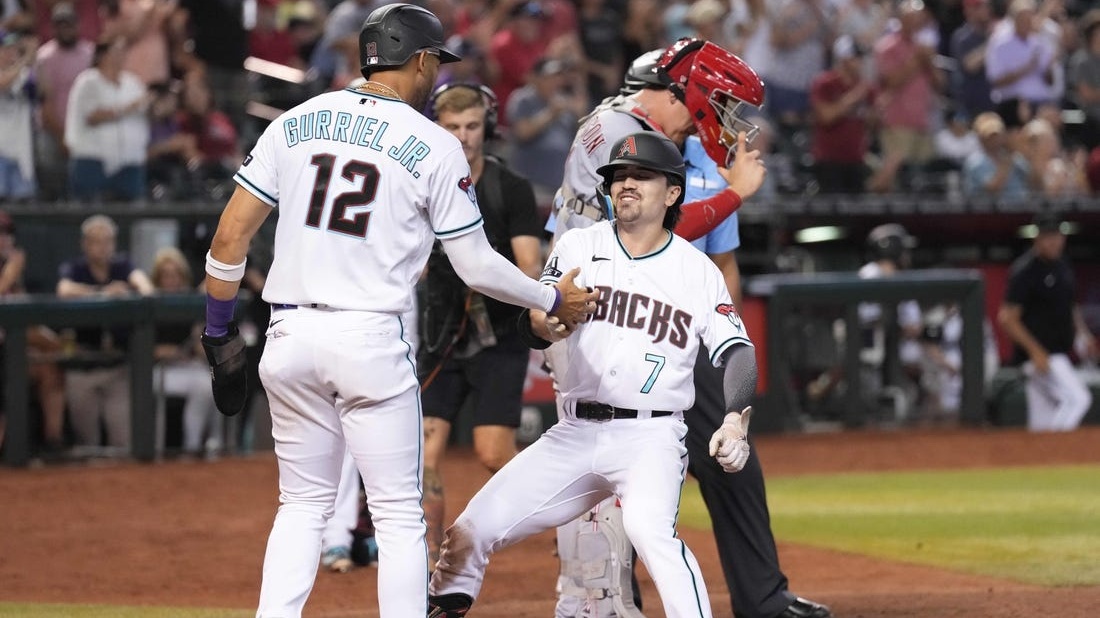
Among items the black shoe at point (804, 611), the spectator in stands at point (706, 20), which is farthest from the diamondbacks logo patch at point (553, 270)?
the spectator in stands at point (706, 20)

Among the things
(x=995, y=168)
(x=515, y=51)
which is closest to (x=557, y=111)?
(x=515, y=51)

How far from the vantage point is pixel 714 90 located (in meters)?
5.72

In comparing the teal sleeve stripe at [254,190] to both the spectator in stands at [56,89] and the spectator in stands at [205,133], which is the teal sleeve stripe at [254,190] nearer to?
the spectator in stands at [56,89]

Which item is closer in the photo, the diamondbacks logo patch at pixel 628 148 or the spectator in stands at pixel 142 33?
the diamondbacks logo patch at pixel 628 148

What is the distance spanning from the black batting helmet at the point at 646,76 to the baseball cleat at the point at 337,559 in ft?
9.16

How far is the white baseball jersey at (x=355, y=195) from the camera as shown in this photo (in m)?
4.65

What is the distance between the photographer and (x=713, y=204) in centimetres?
567

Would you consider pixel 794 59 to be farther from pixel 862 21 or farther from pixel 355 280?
pixel 355 280

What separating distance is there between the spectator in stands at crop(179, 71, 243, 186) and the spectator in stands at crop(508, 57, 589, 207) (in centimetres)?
251

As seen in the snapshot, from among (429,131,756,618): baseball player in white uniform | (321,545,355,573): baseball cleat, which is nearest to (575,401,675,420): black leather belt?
(429,131,756,618): baseball player in white uniform

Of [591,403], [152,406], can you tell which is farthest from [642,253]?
[152,406]

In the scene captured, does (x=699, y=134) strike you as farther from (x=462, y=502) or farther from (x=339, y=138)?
(x=462, y=502)

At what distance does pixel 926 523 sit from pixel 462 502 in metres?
2.89

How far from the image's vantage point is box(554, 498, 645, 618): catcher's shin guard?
529 cm
